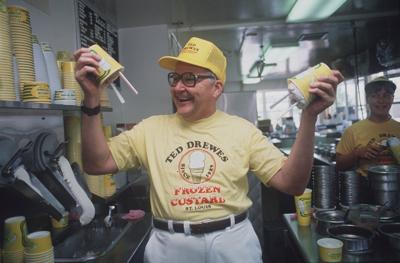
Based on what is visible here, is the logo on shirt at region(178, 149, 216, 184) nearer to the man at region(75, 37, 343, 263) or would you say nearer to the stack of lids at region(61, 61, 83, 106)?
the man at region(75, 37, 343, 263)

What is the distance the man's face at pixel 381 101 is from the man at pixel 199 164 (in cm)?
104

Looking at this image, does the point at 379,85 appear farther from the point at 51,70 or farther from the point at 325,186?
the point at 51,70

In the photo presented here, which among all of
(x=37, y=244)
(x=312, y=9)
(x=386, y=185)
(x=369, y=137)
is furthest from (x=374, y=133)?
(x=37, y=244)

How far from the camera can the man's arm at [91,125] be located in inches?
40.6

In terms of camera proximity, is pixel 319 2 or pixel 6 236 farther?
pixel 319 2

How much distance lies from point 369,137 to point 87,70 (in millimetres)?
1679

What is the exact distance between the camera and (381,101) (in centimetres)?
191

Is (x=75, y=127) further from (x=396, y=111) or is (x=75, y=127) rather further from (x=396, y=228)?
(x=396, y=111)

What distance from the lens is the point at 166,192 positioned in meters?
1.21

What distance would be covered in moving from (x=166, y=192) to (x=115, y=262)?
42 centimetres

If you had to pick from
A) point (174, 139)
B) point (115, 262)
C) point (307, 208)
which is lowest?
point (115, 262)

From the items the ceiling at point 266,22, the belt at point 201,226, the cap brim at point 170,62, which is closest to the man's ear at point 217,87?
the cap brim at point 170,62

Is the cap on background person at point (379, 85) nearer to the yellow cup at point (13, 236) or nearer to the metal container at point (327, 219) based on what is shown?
the metal container at point (327, 219)

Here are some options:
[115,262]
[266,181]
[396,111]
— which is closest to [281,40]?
[396,111]
